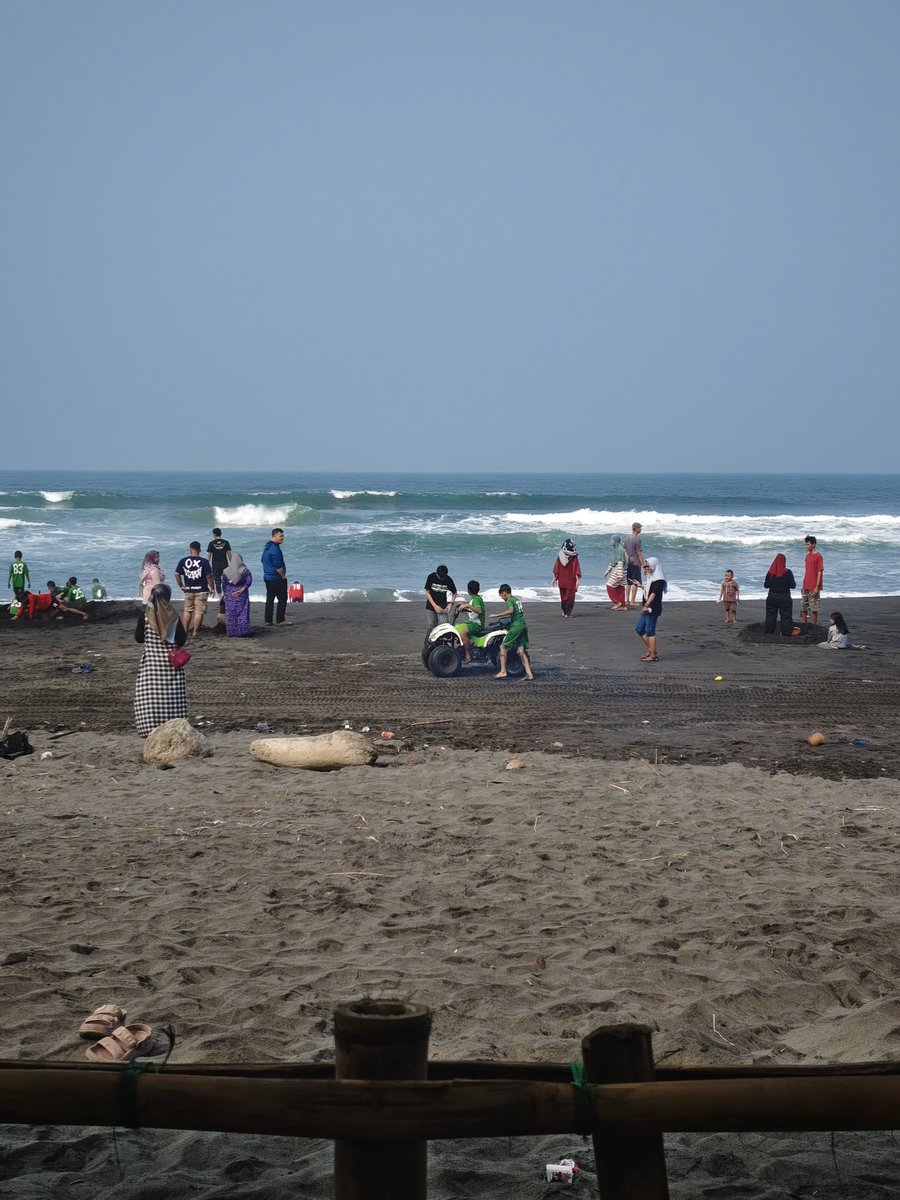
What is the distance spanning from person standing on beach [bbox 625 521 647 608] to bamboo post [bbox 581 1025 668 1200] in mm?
17723

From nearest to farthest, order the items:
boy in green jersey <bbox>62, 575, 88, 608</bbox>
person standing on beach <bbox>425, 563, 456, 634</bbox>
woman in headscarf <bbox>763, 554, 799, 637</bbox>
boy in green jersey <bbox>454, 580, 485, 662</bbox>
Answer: boy in green jersey <bbox>454, 580, 485, 662</bbox> → person standing on beach <bbox>425, 563, 456, 634</bbox> → woman in headscarf <bbox>763, 554, 799, 637</bbox> → boy in green jersey <bbox>62, 575, 88, 608</bbox>

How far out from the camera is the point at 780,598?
1773 centimetres

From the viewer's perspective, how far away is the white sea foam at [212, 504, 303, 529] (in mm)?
52094

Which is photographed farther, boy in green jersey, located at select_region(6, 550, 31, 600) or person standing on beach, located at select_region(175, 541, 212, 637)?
boy in green jersey, located at select_region(6, 550, 31, 600)

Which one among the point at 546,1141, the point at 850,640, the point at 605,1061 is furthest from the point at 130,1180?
the point at 850,640

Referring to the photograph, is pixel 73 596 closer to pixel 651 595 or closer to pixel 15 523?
pixel 651 595

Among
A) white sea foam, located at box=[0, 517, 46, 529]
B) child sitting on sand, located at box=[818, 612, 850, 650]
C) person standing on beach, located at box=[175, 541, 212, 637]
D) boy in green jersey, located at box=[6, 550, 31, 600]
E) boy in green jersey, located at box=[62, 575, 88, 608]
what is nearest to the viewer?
person standing on beach, located at box=[175, 541, 212, 637]

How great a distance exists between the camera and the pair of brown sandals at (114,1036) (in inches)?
156

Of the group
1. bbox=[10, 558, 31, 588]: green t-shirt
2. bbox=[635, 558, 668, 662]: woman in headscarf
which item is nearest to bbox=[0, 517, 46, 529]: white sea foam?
bbox=[10, 558, 31, 588]: green t-shirt

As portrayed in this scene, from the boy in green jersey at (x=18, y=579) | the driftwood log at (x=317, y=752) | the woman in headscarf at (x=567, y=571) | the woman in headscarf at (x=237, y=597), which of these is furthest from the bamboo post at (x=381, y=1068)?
the boy in green jersey at (x=18, y=579)

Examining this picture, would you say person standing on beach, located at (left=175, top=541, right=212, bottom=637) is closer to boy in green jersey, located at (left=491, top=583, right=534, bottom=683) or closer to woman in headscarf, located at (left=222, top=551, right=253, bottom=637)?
woman in headscarf, located at (left=222, top=551, right=253, bottom=637)

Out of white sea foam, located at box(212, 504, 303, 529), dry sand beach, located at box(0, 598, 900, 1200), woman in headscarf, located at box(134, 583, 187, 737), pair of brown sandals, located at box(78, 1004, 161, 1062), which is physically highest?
white sea foam, located at box(212, 504, 303, 529)

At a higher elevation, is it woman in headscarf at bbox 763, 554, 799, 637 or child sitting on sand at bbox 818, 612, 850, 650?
woman in headscarf at bbox 763, 554, 799, 637

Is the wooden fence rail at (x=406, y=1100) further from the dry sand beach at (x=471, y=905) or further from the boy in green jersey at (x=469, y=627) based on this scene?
the boy in green jersey at (x=469, y=627)
